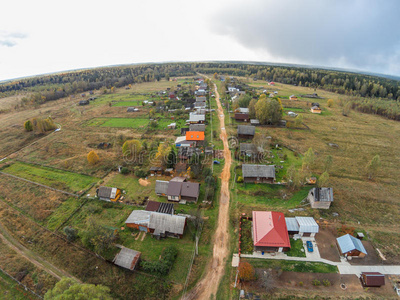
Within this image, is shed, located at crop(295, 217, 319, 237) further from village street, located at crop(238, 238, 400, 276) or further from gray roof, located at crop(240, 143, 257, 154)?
gray roof, located at crop(240, 143, 257, 154)

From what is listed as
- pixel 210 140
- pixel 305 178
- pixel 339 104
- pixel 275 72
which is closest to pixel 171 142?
pixel 210 140

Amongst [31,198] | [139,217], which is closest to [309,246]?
[139,217]

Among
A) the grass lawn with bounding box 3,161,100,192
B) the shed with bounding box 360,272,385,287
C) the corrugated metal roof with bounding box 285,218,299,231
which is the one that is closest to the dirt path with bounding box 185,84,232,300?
the corrugated metal roof with bounding box 285,218,299,231

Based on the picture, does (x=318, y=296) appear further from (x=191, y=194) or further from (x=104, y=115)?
(x=104, y=115)

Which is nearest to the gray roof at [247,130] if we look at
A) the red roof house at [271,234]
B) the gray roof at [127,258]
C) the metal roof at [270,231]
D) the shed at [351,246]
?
the metal roof at [270,231]

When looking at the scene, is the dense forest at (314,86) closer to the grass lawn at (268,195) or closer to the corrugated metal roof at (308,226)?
the grass lawn at (268,195)

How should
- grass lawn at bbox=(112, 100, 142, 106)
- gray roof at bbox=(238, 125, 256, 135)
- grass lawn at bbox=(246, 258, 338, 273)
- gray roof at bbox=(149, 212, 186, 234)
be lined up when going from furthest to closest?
grass lawn at bbox=(112, 100, 142, 106) < gray roof at bbox=(238, 125, 256, 135) < gray roof at bbox=(149, 212, 186, 234) < grass lawn at bbox=(246, 258, 338, 273)

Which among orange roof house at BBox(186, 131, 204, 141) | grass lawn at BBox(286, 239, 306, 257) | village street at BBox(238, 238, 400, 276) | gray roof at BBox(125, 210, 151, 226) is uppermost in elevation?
orange roof house at BBox(186, 131, 204, 141)
